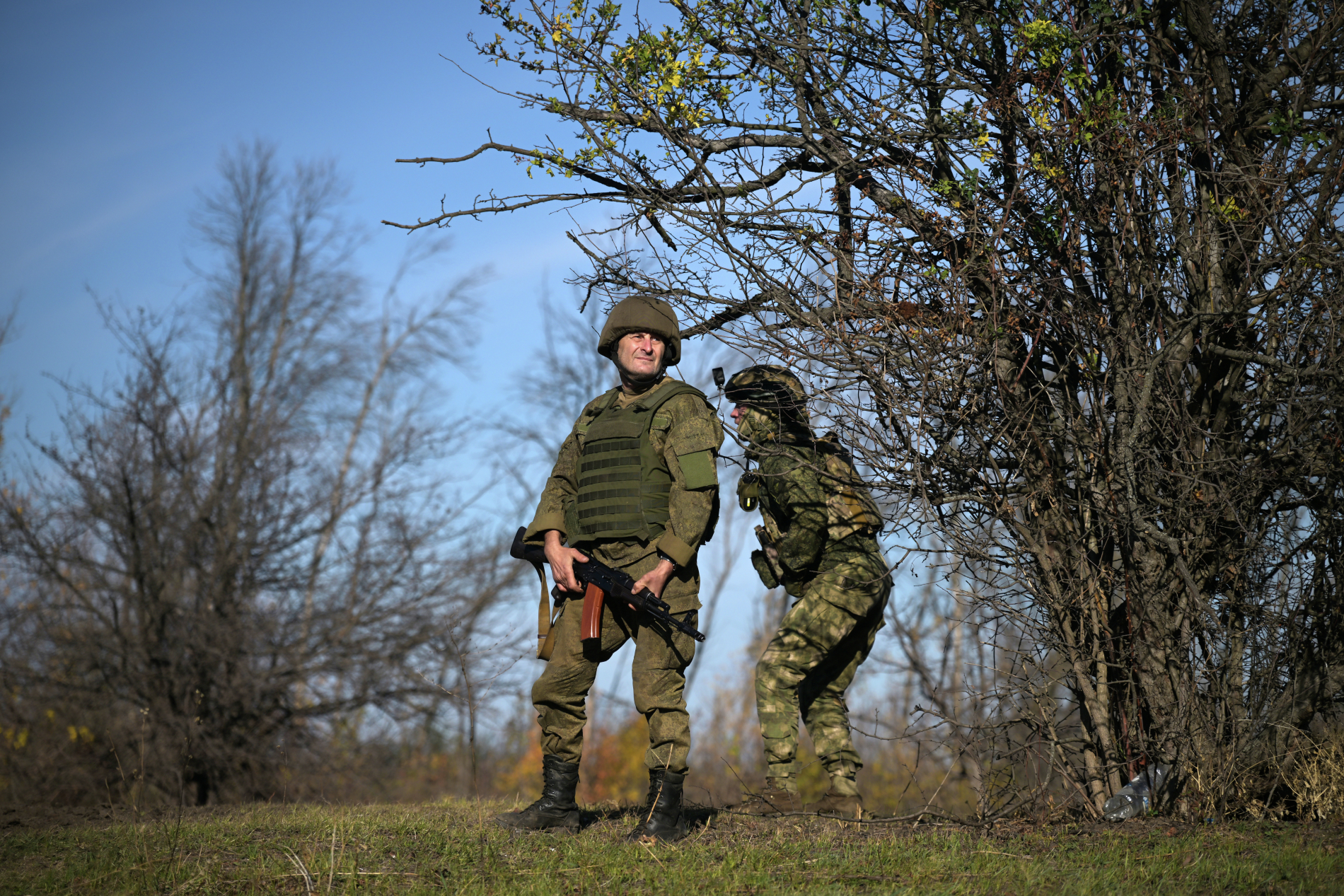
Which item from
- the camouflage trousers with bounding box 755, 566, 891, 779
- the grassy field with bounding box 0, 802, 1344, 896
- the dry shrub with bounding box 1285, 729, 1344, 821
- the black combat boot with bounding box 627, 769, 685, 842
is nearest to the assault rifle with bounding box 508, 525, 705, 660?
the black combat boot with bounding box 627, 769, 685, 842

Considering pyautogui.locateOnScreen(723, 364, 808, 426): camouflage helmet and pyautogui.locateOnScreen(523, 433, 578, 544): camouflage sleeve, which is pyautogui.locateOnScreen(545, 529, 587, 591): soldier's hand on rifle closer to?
pyautogui.locateOnScreen(523, 433, 578, 544): camouflage sleeve

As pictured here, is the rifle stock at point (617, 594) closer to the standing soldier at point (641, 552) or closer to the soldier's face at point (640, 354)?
the standing soldier at point (641, 552)

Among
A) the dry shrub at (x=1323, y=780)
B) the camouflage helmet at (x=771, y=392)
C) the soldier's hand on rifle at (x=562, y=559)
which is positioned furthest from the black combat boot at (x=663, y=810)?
the dry shrub at (x=1323, y=780)

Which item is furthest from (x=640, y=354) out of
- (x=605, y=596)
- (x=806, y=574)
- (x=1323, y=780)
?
(x=1323, y=780)

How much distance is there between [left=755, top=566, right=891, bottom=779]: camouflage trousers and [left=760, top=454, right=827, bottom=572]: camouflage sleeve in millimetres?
163

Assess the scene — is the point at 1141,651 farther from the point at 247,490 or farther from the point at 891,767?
the point at 891,767

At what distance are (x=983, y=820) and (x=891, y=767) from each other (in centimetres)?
1562

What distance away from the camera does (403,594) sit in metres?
14.1

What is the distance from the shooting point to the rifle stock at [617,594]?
3.96 meters

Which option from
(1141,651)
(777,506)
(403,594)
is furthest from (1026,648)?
(403,594)

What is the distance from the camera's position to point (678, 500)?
4.13 meters

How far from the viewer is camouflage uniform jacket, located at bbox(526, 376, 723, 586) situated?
4094 mm

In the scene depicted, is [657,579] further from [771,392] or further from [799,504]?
[771,392]

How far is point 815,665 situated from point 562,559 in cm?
148
